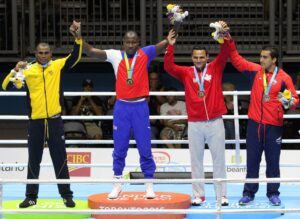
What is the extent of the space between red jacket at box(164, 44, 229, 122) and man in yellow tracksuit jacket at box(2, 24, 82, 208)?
3.76ft

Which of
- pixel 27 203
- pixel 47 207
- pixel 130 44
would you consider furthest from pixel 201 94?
pixel 27 203

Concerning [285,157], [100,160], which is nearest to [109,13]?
[100,160]

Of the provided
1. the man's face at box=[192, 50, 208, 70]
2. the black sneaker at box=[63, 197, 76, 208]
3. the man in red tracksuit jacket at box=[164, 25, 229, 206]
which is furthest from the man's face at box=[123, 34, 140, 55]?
the black sneaker at box=[63, 197, 76, 208]

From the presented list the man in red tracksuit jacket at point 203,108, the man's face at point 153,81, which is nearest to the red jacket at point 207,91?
the man in red tracksuit jacket at point 203,108

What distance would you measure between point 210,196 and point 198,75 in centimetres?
151

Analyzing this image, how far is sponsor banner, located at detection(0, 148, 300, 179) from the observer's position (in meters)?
11.6

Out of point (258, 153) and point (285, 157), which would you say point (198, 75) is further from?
point (285, 157)

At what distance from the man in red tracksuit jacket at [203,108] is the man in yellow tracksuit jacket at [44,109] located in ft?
3.93

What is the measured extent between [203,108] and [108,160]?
2968 mm

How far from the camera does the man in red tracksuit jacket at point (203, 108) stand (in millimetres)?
9352

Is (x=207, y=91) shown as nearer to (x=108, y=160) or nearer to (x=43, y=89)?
(x=43, y=89)

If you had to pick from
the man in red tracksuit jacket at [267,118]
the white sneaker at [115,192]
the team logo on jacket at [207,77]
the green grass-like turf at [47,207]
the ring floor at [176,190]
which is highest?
the team logo on jacket at [207,77]

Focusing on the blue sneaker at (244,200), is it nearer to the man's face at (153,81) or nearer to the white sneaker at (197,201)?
the white sneaker at (197,201)

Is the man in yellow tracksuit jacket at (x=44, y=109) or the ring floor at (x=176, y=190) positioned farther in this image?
the ring floor at (x=176, y=190)
